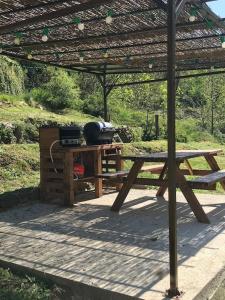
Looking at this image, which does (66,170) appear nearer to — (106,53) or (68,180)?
(68,180)

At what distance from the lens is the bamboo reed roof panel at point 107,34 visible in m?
4.64

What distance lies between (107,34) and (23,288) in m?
3.53

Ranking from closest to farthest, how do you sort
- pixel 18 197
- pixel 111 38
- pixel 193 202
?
pixel 193 202
pixel 111 38
pixel 18 197

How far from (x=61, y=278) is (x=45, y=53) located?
4.46 meters

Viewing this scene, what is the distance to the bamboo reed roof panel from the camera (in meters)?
4.64

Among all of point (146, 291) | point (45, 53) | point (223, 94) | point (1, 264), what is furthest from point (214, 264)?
point (223, 94)

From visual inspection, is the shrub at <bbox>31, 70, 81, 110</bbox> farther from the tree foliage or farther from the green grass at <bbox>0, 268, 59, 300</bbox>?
the green grass at <bbox>0, 268, 59, 300</bbox>

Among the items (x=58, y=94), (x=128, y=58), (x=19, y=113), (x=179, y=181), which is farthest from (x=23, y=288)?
(x=58, y=94)

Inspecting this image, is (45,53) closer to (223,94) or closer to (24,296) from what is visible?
(24,296)

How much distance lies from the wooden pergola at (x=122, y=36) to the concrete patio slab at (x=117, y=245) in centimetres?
41

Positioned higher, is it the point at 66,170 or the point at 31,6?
the point at 31,6

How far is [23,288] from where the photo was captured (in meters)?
3.48

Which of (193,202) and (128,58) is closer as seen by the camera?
(193,202)

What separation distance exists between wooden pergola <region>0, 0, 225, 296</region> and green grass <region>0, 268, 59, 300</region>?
36.9 inches
